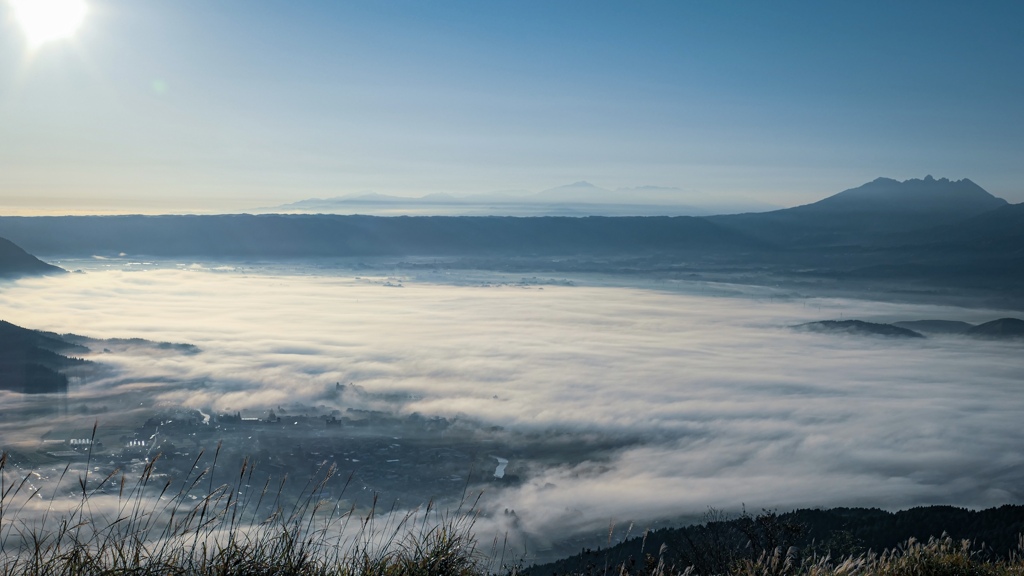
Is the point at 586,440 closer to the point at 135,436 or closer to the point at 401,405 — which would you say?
the point at 401,405

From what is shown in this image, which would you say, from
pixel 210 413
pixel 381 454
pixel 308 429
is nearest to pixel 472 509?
pixel 381 454

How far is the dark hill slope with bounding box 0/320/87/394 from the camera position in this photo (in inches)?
5561

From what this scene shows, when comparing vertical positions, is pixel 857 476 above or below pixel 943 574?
below

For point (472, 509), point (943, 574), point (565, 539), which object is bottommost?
point (565, 539)

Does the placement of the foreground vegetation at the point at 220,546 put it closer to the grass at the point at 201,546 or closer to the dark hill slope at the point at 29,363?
the grass at the point at 201,546

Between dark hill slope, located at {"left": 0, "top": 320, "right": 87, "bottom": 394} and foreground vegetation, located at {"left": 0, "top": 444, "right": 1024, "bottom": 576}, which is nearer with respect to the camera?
foreground vegetation, located at {"left": 0, "top": 444, "right": 1024, "bottom": 576}

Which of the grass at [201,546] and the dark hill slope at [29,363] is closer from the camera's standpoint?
the grass at [201,546]

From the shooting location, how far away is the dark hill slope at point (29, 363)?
463 ft

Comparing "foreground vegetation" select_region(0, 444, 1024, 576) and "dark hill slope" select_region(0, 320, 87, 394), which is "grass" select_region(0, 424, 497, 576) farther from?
"dark hill slope" select_region(0, 320, 87, 394)

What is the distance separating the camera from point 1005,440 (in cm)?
14050

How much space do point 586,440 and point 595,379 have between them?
52.2 metres

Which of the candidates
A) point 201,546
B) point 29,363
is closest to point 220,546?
point 201,546

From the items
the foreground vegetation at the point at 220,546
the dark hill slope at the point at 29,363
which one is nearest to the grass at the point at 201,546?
the foreground vegetation at the point at 220,546

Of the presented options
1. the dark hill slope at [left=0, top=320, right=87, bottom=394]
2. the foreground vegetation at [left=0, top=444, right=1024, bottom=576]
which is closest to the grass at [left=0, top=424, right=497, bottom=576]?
the foreground vegetation at [left=0, top=444, right=1024, bottom=576]
